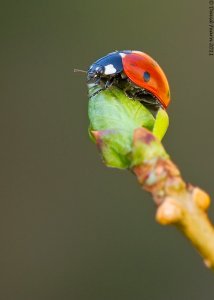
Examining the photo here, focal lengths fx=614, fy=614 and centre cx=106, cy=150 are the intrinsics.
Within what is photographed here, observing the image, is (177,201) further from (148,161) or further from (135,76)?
(135,76)

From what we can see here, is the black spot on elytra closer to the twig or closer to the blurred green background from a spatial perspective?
the twig

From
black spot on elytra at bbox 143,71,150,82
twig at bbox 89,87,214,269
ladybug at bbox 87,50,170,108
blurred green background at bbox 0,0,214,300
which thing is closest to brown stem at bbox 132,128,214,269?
twig at bbox 89,87,214,269

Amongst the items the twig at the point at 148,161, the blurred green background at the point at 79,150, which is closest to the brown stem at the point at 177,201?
the twig at the point at 148,161

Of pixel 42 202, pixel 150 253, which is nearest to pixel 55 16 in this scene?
pixel 42 202

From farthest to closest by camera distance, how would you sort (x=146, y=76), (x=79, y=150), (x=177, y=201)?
1. (x=79, y=150)
2. (x=146, y=76)
3. (x=177, y=201)

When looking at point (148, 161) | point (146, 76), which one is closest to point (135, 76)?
point (146, 76)

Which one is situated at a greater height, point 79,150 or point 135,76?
point 135,76

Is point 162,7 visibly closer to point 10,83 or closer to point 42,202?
point 10,83
